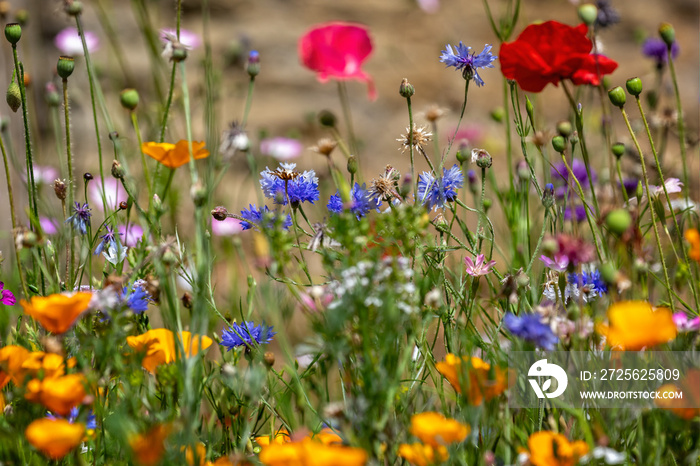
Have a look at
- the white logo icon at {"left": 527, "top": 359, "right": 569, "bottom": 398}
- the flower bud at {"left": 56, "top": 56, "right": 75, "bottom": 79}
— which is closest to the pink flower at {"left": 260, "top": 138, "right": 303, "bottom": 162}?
the flower bud at {"left": 56, "top": 56, "right": 75, "bottom": 79}

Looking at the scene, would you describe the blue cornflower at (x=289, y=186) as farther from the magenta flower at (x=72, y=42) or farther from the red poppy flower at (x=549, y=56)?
the magenta flower at (x=72, y=42)

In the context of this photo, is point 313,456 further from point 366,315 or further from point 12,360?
point 12,360

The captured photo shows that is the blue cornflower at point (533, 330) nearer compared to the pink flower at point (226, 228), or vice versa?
the blue cornflower at point (533, 330)

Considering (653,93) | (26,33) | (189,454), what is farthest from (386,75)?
(189,454)

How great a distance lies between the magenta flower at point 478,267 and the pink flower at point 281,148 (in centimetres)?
128

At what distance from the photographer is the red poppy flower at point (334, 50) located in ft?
4.66

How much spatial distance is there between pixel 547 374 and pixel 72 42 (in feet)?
6.20

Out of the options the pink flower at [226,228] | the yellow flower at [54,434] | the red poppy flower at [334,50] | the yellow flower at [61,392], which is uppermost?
the red poppy flower at [334,50]

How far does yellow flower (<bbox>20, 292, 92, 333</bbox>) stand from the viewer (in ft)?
2.42

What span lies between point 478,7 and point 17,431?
6.73 ft

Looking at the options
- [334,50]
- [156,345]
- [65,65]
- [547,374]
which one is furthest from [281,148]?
[547,374]

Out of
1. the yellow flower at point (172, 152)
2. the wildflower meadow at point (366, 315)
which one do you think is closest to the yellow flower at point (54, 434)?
the wildflower meadow at point (366, 315)

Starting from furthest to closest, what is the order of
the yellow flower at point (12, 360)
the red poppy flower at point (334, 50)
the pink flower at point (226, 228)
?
the pink flower at point (226, 228) → the red poppy flower at point (334, 50) → the yellow flower at point (12, 360)

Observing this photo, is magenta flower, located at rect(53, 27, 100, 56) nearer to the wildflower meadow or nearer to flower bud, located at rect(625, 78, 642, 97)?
the wildflower meadow
